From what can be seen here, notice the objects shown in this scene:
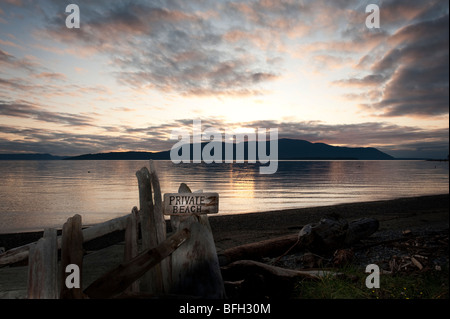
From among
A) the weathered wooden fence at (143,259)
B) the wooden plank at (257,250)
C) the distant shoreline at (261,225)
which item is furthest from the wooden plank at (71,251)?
the distant shoreline at (261,225)

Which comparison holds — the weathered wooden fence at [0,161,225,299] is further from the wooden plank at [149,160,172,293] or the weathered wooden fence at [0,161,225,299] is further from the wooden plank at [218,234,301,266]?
the wooden plank at [218,234,301,266]

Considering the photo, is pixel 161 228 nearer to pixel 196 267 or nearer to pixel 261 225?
pixel 196 267

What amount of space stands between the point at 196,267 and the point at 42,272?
6.96 feet

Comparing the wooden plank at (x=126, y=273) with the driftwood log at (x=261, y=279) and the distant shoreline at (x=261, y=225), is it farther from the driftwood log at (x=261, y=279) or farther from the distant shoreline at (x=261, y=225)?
the distant shoreline at (x=261, y=225)

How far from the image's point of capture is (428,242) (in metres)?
9.62

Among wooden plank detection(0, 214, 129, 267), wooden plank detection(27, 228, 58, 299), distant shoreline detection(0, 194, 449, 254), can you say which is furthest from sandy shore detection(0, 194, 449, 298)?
wooden plank detection(27, 228, 58, 299)

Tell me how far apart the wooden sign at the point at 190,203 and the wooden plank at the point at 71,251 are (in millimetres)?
1305

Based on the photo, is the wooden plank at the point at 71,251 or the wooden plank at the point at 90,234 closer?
the wooden plank at the point at 71,251

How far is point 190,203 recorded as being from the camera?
4.61 meters

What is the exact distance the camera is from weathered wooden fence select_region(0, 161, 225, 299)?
4.00 meters

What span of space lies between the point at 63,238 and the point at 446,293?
22.8 feet

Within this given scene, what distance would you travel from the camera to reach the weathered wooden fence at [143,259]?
13.1 feet
